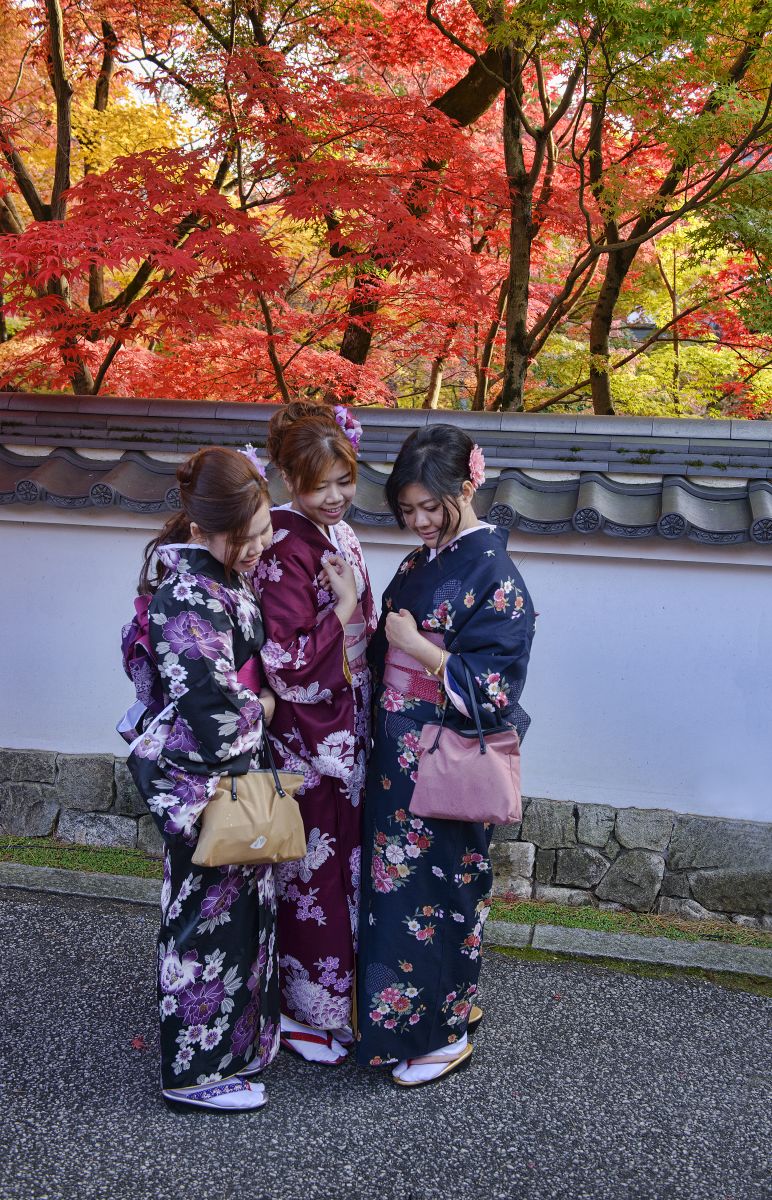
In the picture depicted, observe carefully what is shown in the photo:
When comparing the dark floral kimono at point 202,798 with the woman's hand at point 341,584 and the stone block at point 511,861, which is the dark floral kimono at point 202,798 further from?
the stone block at point 511,861

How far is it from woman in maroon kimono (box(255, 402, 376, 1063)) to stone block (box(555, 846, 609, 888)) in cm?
169

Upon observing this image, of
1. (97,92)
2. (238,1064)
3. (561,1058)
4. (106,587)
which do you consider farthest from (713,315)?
(238,1064)

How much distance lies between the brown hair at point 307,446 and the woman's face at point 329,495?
14 mm

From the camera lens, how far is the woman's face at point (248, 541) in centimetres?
286

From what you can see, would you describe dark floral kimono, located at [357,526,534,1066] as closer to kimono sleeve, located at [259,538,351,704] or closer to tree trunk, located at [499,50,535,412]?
kimono sleeve, located at [259,538,351,704]

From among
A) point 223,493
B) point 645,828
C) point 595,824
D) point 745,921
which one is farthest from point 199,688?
point 745,921

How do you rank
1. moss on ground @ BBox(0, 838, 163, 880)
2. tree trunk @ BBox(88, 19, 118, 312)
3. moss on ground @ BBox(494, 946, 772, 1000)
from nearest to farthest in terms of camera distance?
moss on ground @ BBox(494, 946, 772, 1000) < moss on ground @ BBox(0, 838, 163, 880) < tree trunk @ BBox(88, 19, 118, 312)

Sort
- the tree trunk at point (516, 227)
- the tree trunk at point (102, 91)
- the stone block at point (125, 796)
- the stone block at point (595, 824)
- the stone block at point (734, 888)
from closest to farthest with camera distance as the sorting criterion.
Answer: the stone block at point (734, 888)
the stone block at point (595, 824)
the stone block at point (125, 796)
the tree trunk at point (516, 227)
the tree trunk at point (102, 91)

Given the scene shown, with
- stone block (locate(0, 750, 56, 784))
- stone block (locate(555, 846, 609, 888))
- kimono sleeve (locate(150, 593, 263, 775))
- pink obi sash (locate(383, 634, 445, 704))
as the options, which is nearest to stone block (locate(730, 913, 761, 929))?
stone block (locate(555, 846, 609, 888))

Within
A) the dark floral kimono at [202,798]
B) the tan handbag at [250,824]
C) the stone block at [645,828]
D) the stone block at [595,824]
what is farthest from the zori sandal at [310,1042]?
the stone block at [645,828]

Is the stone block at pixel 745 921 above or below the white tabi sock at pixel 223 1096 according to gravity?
above

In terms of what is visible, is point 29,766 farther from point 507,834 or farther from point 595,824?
point 595,824

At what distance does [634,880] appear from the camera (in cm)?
466

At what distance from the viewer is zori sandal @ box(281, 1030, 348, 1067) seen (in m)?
3.35
